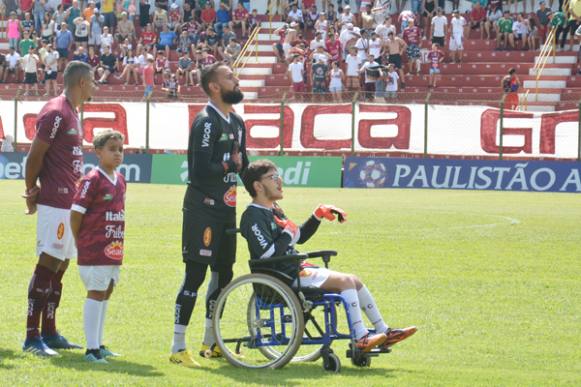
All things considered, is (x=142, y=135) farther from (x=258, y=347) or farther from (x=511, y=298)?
(x=258, y=347)

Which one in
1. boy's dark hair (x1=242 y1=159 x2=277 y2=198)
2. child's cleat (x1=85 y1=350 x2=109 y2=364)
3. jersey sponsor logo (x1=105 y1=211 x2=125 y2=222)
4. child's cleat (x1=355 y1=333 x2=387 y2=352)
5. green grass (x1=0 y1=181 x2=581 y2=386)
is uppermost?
boy's dark hair (x1=242 y1=159 x2=277 y2=198)

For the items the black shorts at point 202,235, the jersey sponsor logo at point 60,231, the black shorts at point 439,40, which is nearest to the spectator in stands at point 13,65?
the black shorts at point 439,40

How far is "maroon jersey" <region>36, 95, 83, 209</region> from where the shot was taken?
940cm

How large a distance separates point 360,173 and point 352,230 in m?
12.8

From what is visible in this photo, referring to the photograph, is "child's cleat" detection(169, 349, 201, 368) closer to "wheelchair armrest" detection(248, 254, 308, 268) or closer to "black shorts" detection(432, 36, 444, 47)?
"wheelchair armrest" detection(248, 254, 308, 268)

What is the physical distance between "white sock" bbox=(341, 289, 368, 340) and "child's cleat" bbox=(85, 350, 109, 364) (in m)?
1.79

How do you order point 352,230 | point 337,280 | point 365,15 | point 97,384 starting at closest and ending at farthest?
point 97,384, point 337,280, point 352,230, point 365,15

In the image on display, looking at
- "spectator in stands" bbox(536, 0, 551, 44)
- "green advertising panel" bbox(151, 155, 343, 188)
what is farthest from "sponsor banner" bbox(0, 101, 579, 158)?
"spectator in stands" bbox(536, 0, 551, 44)

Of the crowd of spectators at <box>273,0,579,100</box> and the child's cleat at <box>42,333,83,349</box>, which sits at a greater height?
the crowd of spectators at <box>273,0,579,100</box>

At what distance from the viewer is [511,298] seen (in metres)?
13.1

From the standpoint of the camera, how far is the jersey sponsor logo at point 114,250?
8922 mm

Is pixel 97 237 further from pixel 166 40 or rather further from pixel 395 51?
pixel 166 40

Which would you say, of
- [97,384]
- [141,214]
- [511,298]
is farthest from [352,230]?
[97,384]

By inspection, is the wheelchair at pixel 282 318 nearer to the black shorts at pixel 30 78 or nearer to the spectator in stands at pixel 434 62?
the spectator in stands at pixel 434 62
